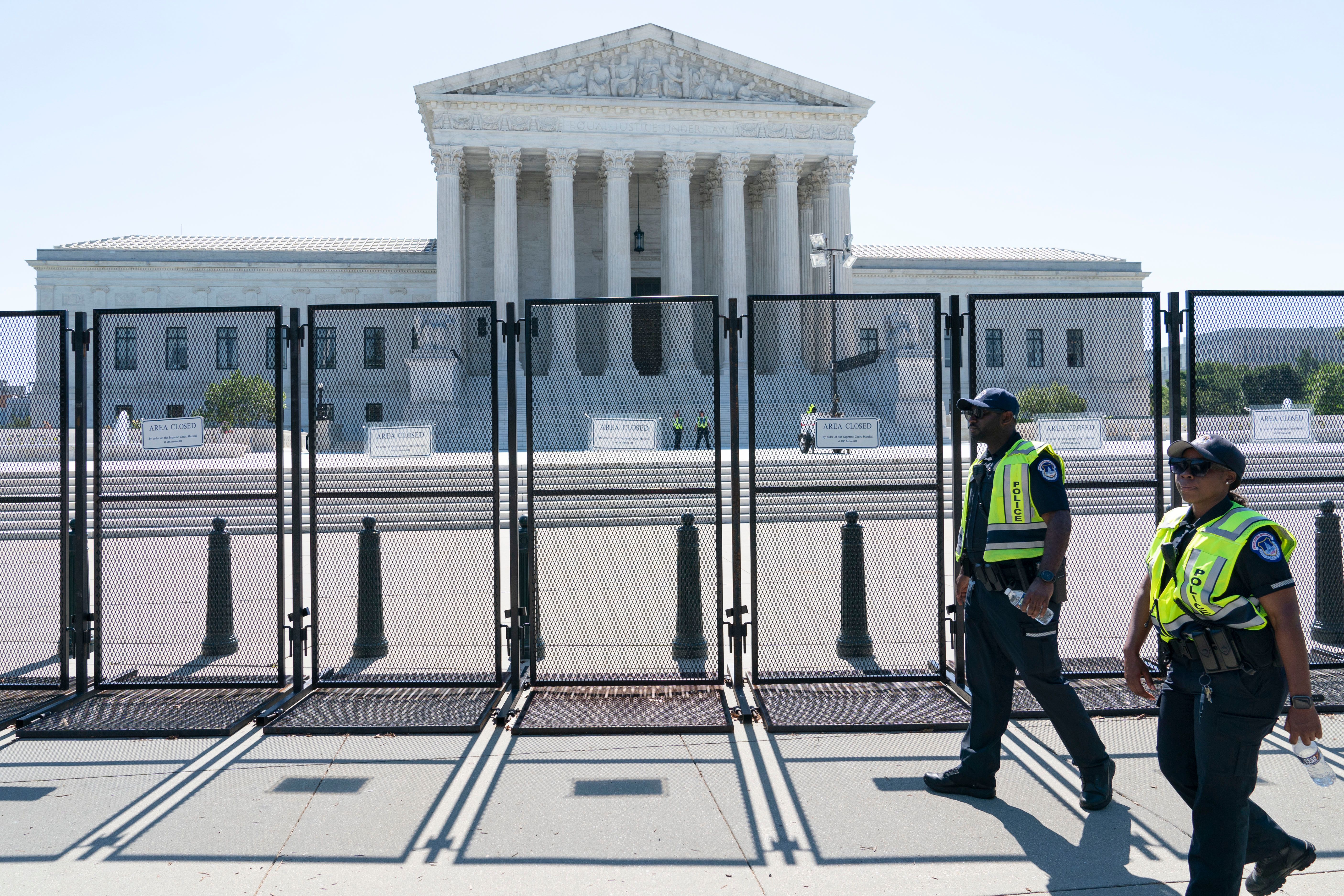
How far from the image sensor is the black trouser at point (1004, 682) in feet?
16.3

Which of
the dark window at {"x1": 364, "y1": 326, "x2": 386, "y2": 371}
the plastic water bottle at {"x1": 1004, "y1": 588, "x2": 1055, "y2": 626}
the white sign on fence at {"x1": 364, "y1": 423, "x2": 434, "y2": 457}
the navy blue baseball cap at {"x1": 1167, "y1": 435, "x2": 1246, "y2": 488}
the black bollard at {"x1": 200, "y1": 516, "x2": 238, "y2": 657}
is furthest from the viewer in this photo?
the black bollard at {"x1": 200, "y1": 516, "x2": 238, "y2": 657}

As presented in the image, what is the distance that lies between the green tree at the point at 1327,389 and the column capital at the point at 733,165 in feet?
147

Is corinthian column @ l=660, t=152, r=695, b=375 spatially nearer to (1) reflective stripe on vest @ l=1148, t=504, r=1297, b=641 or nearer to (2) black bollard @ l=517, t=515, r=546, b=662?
(2) black bollard @ l=517, t=515, r=546, b=662

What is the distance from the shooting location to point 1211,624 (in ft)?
12.2

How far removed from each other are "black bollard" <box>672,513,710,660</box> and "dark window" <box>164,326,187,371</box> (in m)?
4.10

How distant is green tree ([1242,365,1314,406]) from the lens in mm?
7562

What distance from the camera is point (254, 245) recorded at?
6066cm

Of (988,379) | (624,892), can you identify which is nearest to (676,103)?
(988,379)

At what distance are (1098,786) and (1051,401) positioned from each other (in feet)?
11.7

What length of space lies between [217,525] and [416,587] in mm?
3362

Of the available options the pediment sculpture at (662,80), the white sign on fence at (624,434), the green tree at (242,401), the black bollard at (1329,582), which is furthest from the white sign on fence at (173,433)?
the pediment sculpture at (662,80)

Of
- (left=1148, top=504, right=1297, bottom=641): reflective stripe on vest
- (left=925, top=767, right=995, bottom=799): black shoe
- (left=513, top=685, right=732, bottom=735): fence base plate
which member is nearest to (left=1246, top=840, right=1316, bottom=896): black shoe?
(left=1148, top=504, right=1297, bottom=641): reflective stripe on vest

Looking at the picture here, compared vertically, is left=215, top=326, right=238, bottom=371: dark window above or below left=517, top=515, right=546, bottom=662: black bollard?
above

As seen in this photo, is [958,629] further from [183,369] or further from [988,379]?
[988,379]
